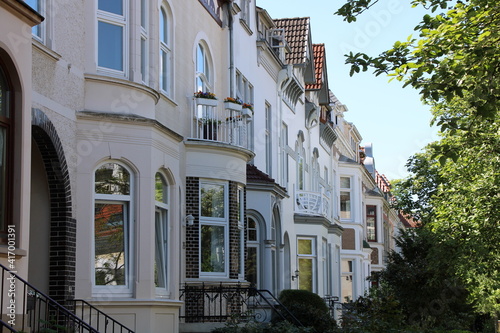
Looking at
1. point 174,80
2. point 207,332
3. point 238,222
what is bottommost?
point 207,332

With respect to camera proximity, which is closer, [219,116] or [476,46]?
[476,46]

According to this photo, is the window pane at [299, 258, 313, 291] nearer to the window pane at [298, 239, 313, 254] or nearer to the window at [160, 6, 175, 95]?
the window pane at [298, 239, 313, 254]

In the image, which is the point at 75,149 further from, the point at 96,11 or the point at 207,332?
the point at 207,332

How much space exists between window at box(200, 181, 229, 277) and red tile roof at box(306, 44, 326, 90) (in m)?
19.8

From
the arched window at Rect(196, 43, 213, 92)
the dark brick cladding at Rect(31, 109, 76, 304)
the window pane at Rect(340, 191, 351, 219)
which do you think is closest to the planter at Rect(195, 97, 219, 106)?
the arched window at Rect(196, 43, 213, 92)

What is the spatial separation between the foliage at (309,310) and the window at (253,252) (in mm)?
1463

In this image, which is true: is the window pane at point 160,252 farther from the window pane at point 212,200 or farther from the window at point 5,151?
the window at point 5,151

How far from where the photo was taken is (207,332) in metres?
18.3

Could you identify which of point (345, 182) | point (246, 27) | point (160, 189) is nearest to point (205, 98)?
point (160, 189)

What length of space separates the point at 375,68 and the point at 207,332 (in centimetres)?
753

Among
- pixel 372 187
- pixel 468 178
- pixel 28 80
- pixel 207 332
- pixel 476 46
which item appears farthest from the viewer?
pixel 372 187

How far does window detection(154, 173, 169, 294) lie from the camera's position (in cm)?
1689

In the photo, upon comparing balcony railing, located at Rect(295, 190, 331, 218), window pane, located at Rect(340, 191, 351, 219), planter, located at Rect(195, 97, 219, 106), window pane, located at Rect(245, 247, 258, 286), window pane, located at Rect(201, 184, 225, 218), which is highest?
planter, located at Rect(195, 97, 219, 106)

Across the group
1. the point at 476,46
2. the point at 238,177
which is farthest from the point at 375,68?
the point at 238,177
